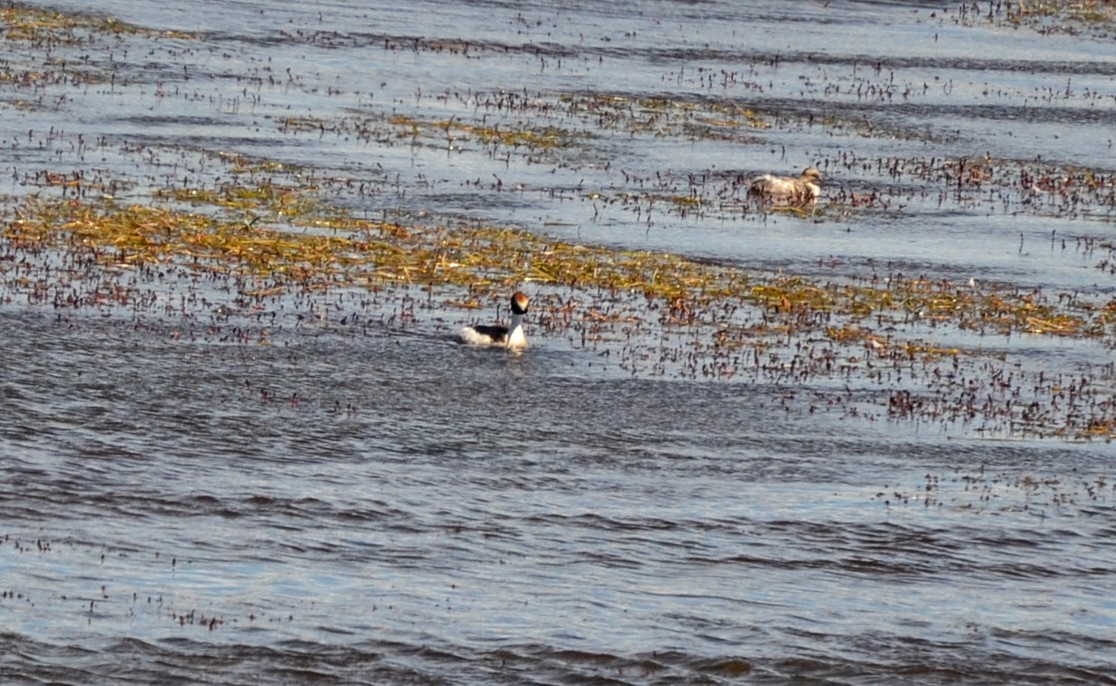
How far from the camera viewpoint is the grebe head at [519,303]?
15.1 meters

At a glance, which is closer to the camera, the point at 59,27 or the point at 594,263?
the point at 594,263

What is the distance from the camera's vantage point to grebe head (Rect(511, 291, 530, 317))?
15.1 meters

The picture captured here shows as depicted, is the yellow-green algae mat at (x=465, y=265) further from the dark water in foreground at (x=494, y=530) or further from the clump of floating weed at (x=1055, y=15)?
the clump of floating weed at (x=1055, y=15)

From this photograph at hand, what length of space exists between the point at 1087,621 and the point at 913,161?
1467 centimetres

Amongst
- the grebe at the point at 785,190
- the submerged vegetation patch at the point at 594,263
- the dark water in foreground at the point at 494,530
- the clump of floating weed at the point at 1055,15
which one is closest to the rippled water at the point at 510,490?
the dark water in foreground at the point at 494,530

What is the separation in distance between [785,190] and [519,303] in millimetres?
6849

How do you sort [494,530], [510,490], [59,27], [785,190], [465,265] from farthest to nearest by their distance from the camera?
[59,27], [785,190], [465,265], [510,490], [494,530]

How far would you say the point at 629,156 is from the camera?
23.7m

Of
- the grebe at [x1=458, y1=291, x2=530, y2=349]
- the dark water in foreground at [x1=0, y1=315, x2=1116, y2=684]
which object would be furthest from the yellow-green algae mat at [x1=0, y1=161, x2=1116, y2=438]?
the dark water in foreground at [x1=0, y1=315, x2=1116, y2=684]


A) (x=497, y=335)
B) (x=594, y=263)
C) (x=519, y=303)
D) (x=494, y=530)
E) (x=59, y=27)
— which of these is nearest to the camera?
(x=494, y=530)

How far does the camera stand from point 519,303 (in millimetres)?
15164

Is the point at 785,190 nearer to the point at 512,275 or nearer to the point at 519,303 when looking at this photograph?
the point at 512,275

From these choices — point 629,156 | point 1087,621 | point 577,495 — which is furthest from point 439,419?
point 629,156

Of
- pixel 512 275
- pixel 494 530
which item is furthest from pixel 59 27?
pixel 494 530
